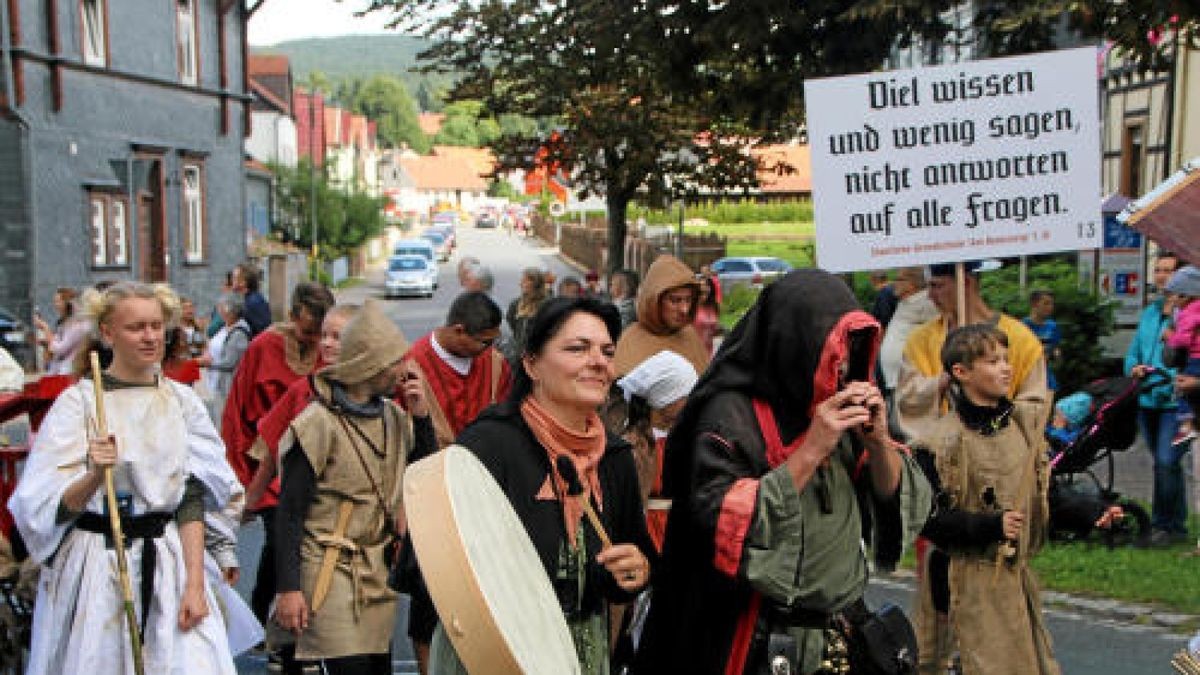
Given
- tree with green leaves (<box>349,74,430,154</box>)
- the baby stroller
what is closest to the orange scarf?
the baby stroller

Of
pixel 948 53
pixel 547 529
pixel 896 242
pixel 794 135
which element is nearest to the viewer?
pixel 547 529

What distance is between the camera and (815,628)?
Result: 132 inches

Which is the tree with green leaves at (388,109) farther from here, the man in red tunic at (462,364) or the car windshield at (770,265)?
the man in red tunic at (462,364)

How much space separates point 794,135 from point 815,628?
1662cm

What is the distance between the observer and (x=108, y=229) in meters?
26.6

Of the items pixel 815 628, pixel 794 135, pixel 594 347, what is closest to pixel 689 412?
pixel 594 347

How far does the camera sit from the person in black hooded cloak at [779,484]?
10.3 ft

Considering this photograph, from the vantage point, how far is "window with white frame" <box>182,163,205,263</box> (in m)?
31.5

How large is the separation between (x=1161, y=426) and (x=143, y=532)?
6923 mm

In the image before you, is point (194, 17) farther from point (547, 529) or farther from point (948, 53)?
point (547, 529)

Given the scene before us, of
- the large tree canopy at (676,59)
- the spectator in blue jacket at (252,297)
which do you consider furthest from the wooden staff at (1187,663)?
the spectator in blue jacket at (252,297)

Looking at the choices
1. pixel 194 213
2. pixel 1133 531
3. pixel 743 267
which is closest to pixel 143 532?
pixel 1133 531

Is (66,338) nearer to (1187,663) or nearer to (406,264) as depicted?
(1187,663)

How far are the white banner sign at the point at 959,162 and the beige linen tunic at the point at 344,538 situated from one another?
7.09 ft
